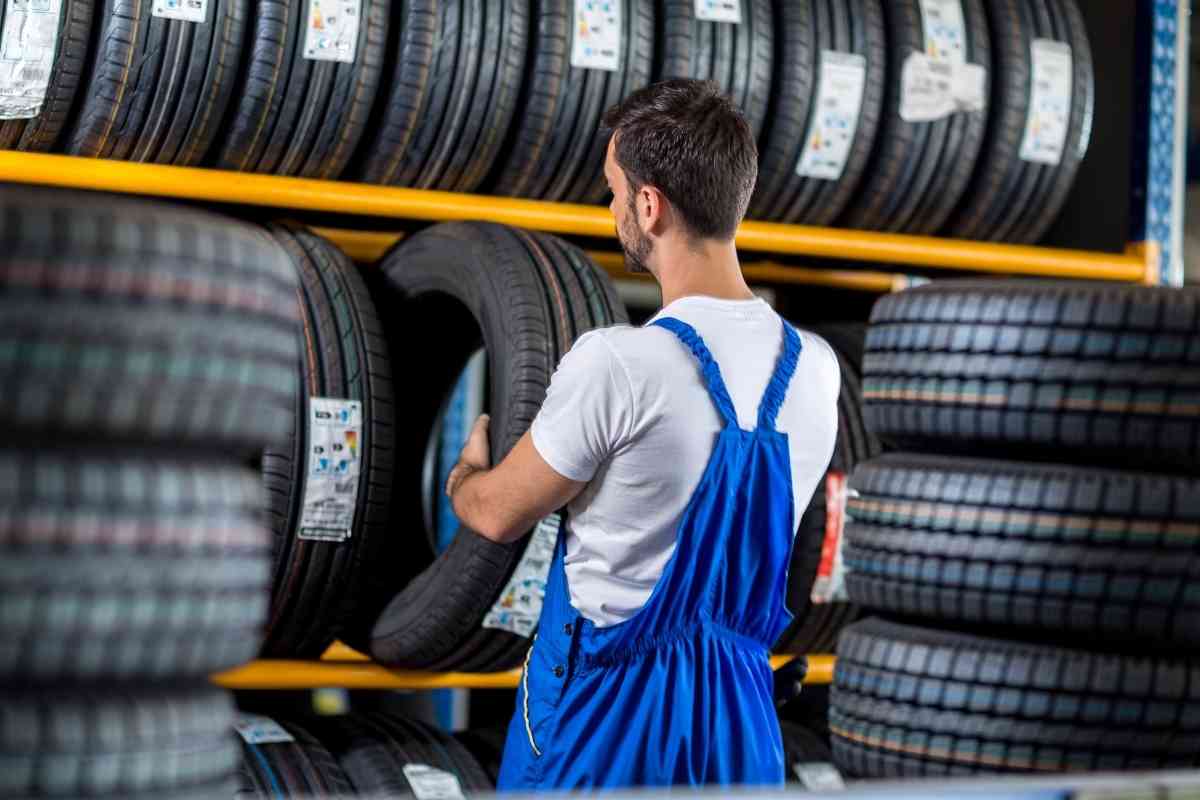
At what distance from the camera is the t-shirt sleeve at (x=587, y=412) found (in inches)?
108

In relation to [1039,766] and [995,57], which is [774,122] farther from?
[1039,766]

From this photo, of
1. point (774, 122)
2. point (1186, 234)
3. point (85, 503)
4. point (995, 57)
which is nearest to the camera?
point (85, 503)

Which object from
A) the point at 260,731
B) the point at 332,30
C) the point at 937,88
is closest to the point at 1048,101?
the point at 937,88

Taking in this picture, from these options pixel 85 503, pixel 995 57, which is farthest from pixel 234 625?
pixel 995 57

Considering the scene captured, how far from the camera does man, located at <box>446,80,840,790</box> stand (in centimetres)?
277

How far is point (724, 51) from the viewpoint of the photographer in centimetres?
444

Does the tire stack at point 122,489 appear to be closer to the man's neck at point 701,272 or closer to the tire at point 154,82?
the man's neck at point 701,272

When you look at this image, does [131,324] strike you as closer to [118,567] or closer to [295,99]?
[118,567]

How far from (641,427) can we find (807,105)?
2.09 metres

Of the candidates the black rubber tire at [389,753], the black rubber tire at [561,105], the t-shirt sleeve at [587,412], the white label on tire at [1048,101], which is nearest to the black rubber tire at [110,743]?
the t-shirt sleeve at [587,412]

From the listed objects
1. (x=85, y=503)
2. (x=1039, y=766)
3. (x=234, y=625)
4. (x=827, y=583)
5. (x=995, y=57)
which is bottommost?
(x=827, y=583)

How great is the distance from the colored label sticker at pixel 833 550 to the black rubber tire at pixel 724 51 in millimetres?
1007

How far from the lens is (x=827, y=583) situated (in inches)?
182

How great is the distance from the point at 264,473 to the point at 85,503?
220cm
